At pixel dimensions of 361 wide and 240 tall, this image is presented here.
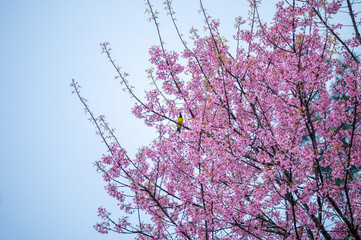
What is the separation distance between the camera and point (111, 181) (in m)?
4.80

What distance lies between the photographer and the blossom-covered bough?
12.8 feet

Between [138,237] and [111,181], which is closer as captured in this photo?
[111,181]

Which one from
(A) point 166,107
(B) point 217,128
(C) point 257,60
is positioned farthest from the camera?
(A) point 166,107

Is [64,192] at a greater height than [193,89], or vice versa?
[64,192]

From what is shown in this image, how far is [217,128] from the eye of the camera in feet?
15.4

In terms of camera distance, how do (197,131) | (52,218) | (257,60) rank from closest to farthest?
(197,131), (257,60), (52,218)

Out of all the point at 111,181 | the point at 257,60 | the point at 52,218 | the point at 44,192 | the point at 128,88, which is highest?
the point at 44,192

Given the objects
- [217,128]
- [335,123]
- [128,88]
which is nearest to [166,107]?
[128,88]

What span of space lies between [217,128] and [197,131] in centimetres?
55

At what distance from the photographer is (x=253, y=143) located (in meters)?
4.44

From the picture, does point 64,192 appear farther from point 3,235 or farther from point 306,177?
point 306,177

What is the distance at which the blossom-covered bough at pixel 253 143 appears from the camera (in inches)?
154

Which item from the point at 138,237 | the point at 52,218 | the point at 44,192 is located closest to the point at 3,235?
the point at 52,218

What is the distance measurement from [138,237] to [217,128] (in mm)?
2848
